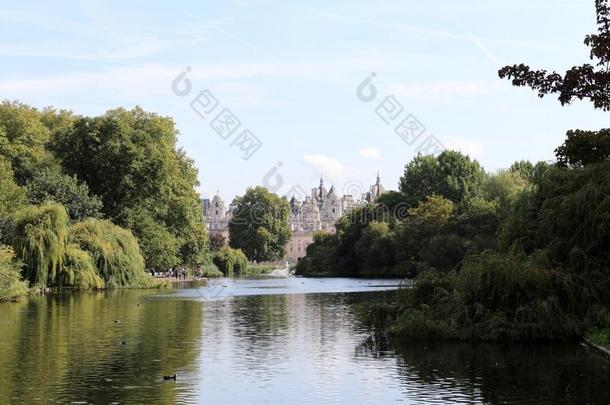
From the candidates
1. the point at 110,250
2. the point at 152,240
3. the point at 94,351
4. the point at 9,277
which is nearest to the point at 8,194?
the point at 110,250

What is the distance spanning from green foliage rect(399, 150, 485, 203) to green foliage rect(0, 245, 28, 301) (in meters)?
58.1

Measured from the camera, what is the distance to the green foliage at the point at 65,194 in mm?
58656

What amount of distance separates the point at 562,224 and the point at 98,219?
3985 cm

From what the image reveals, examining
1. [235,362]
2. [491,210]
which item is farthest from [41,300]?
[491,210]

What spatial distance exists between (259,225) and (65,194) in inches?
4165

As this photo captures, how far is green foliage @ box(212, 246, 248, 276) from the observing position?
11612 cm

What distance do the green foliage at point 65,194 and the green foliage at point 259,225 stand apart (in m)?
98.9

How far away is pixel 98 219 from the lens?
59.4 m

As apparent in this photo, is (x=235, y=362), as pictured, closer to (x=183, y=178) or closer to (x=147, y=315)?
(x=147, y=315)

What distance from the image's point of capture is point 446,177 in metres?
98.2

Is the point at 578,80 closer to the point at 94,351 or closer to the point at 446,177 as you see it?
the point at 94,351

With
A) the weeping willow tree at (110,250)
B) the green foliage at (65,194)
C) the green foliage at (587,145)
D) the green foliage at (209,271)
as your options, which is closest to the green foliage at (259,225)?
the green foliage at (209,271)

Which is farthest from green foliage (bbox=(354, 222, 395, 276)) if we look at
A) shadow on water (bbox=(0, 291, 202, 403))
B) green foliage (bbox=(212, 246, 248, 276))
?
shadow on water (bbox=(0, 291, 202, 403))

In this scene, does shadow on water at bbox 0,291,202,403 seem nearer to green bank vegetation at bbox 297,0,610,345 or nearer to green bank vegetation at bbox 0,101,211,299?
green bank vegetation at bbox 297,0,610,345
